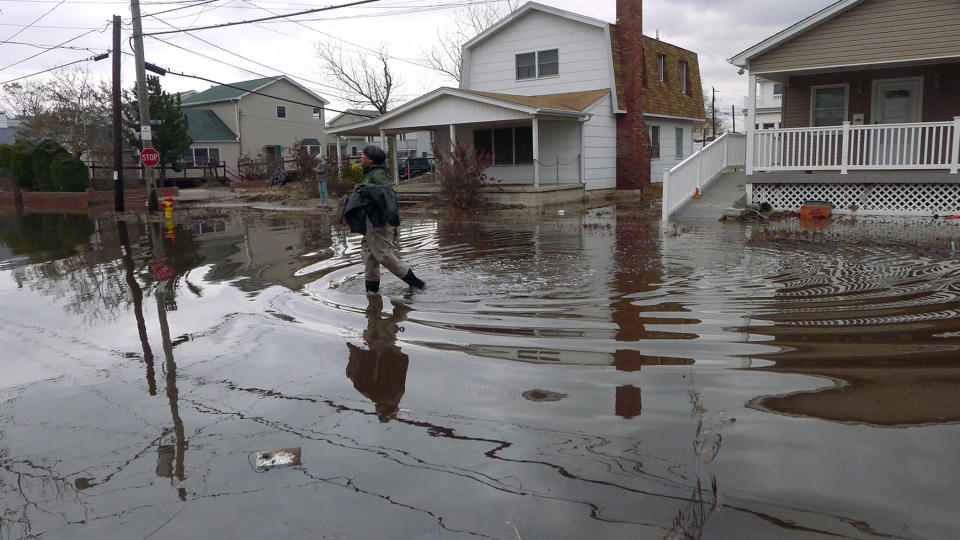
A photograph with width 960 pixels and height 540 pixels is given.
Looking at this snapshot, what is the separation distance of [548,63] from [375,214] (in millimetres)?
19994

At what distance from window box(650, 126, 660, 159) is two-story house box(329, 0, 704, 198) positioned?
381 mm

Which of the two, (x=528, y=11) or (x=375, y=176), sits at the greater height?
(x=528, y=11)

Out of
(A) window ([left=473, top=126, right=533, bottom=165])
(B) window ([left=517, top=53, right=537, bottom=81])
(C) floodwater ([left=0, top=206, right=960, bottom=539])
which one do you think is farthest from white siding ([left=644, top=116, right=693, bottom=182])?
(C) floodwater ([left=0, top=206, right=960, bottom=539])

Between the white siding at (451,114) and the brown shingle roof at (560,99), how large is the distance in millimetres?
372

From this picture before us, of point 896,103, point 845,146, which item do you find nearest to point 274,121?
point 896,103

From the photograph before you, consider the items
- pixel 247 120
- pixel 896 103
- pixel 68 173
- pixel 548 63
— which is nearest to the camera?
pixel 896 103

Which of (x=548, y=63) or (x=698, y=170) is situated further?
(x=548, y=63)

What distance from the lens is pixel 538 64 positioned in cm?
2705

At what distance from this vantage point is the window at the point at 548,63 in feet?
87.7

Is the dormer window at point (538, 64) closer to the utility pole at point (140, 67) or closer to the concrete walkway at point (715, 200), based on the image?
the concrete walkway at point (715, 200)

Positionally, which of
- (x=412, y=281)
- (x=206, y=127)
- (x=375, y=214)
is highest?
(x=206, y=127)

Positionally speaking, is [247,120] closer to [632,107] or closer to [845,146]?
[632,107]

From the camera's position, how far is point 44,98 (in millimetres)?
41688

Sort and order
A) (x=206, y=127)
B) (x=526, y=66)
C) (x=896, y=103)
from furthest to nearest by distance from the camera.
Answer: (x=206, y=127), (x=526, y=66), (x=896, y=103)
